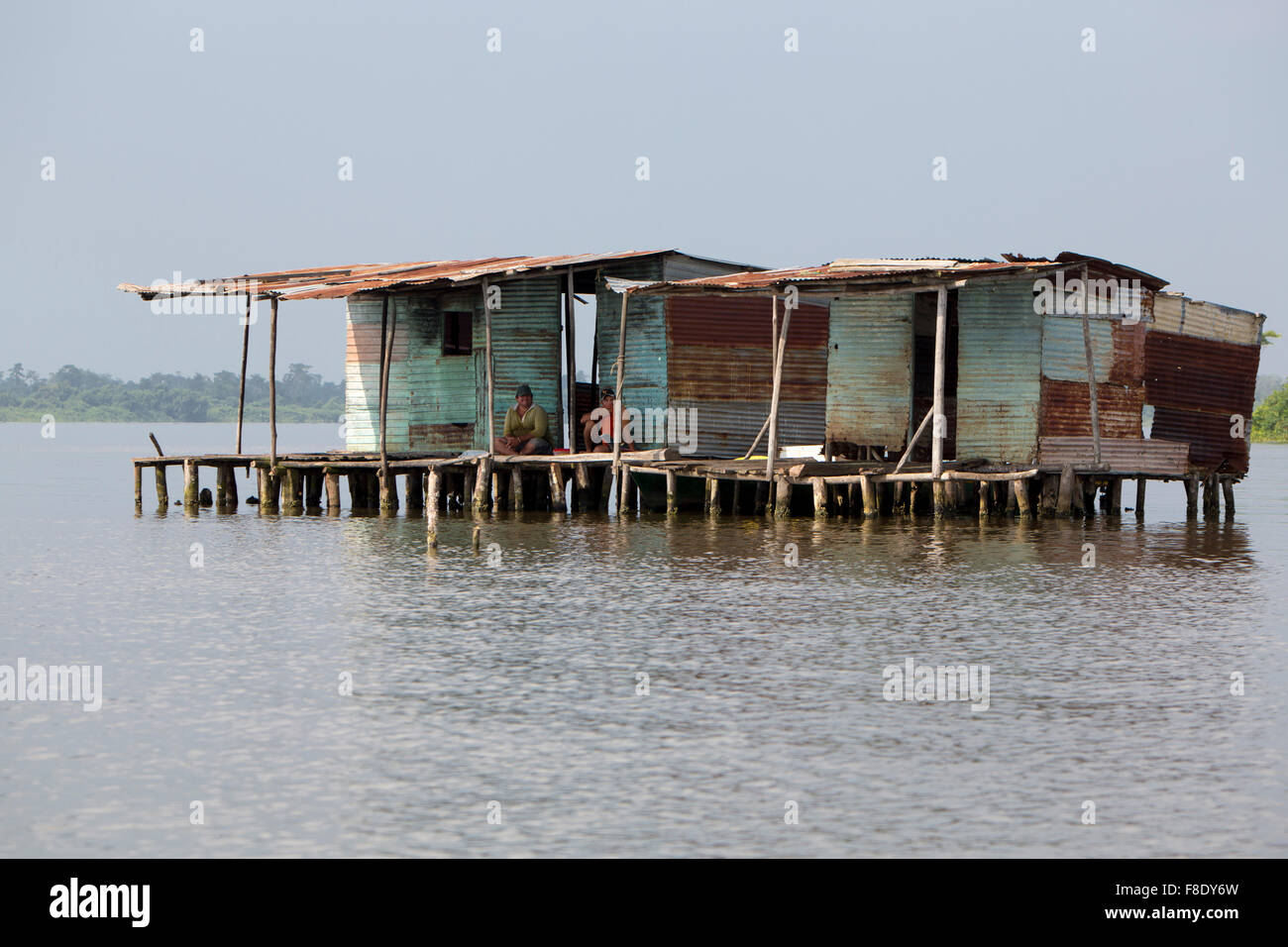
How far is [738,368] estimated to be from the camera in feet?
93.6

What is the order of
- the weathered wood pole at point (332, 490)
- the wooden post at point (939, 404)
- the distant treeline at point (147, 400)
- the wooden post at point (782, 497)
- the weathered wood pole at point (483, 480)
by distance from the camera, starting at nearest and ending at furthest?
the wooden post at point (939, 404), the wooden post at point (782, 497), the weathered wood pole at point (483, 480), the weathered wood pole at point (332, 490), the distant treeline at point (147, 400)

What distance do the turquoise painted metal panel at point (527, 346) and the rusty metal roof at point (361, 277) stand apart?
0.65 metres

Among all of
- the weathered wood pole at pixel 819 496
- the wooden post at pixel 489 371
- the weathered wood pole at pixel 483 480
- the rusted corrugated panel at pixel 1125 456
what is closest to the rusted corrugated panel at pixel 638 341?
the wooden post at pixel 489 371

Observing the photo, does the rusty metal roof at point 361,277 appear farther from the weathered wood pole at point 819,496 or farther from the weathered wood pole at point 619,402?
the weathered wood pole at point 819,496

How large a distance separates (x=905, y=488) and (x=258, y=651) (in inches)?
631

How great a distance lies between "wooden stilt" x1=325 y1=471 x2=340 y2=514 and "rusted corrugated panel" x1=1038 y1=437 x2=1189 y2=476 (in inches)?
540

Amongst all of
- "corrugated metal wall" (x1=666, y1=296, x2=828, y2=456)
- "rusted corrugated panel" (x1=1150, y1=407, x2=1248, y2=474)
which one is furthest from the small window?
"rusted corrugated panel" (x1=1150, y1=407, x2=1248, y2=474)

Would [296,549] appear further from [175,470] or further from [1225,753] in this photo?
[175,470]

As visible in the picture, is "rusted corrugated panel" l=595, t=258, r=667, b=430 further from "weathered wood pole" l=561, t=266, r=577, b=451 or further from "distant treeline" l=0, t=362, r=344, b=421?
"distant treeline" l=0, t=362, r=344, b=421

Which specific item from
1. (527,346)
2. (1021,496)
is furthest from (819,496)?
(527,346)

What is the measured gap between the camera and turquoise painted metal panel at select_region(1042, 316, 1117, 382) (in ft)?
84.0

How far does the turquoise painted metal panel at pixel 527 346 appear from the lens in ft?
94.6

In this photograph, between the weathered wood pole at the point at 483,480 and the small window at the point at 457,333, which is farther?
the small window at the point at 457,333
